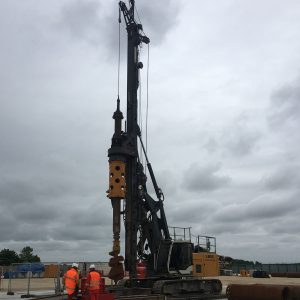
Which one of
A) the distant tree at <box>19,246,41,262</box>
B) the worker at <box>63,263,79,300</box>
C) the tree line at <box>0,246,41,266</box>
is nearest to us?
the worker at <box>63,263,79,300</box>

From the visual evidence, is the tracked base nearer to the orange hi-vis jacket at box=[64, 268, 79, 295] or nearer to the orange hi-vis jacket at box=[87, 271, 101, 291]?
the orange hi-vis jacket at box=[64, 268, 79, 295]

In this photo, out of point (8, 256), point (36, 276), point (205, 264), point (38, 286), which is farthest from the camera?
point (8, 256)

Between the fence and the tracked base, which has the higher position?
the fence

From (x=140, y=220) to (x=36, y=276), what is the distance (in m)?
37.6

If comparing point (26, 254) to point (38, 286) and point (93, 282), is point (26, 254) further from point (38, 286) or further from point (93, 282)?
point (93, 282)

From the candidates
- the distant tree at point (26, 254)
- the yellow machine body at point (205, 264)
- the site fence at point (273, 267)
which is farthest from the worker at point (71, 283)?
the distant tree at point (26, 254)

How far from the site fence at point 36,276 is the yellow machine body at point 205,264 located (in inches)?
217

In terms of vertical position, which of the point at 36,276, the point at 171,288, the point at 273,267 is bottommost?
the point at 171,288

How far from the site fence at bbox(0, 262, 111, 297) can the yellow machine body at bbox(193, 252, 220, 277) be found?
A: 5.51 meters

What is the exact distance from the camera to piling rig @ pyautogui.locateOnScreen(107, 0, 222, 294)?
2190 centimetres

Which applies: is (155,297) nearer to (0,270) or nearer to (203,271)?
(203,271)

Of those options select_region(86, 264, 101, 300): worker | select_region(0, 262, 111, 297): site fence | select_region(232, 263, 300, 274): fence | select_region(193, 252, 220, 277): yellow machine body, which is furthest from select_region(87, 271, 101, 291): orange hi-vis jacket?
select_region(232, 263, 300, 274): fence

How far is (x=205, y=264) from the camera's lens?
2409cm

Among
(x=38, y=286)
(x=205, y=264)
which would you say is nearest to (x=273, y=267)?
(x=38, y=286)
